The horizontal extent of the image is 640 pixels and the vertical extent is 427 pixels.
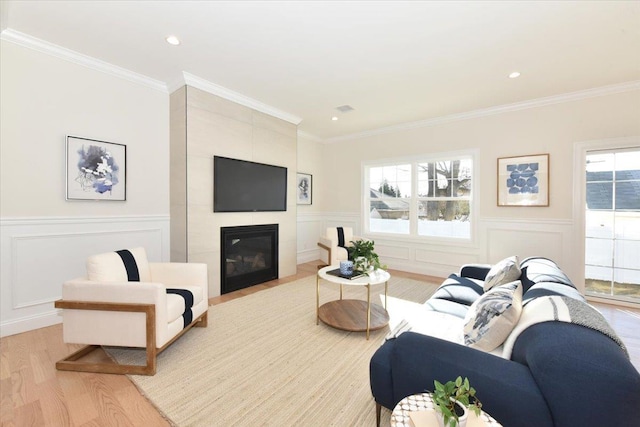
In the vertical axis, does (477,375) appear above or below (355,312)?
above

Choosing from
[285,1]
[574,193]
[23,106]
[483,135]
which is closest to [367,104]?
[483,135]

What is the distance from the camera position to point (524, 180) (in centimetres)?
417

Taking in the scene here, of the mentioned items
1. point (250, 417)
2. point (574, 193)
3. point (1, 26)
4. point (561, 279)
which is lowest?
point (250, 417)

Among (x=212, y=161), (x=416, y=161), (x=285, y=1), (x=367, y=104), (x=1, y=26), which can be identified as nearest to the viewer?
(x=285, y=1)

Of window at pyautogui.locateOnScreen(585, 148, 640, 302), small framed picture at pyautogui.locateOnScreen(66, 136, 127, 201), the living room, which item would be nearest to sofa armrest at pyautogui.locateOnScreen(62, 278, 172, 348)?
the living room

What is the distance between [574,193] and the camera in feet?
12.5

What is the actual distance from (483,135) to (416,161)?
3.74 feet

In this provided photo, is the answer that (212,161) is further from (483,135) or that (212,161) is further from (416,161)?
(483,135)

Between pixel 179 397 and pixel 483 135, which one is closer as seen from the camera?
pixel 179 397

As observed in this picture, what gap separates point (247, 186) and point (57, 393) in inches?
116

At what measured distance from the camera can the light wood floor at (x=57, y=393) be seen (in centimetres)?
164

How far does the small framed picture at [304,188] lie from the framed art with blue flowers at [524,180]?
11.7 feet

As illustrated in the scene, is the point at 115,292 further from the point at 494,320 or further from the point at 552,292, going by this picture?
the point at 552,292

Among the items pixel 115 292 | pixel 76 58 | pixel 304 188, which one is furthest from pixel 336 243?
pixel 76 58
